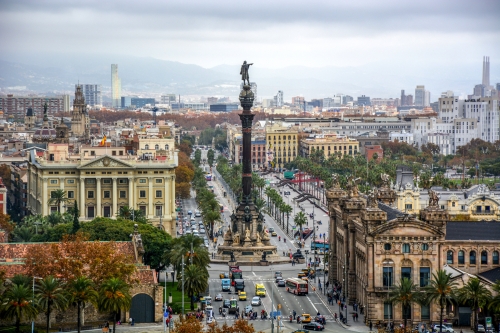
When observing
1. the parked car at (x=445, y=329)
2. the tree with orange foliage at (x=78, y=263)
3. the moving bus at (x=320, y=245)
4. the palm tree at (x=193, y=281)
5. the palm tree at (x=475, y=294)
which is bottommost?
the moving bus at (x=320, y=245)

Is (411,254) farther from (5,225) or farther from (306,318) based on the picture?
(5,225)

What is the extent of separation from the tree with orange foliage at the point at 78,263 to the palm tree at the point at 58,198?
54.8 m

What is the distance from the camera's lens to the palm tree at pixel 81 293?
81.6 meters

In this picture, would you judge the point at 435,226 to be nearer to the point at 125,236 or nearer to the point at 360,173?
the point at 125,236

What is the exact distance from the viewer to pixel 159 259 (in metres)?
112

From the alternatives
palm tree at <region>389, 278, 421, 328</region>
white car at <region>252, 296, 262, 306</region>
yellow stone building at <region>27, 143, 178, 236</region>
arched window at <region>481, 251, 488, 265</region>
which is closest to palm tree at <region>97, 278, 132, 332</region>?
white car at <region>252, 296, 262, 306</region>

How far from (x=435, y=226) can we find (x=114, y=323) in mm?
25014

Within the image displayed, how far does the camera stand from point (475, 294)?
83625 millimetres

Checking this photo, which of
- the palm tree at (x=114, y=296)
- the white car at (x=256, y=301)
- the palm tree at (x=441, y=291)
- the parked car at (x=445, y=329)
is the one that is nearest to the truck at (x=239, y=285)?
the white car at (x=256, y=301)

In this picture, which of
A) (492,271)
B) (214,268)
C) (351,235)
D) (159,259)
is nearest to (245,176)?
(214,268)

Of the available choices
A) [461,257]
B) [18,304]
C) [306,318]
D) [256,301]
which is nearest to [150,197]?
[256,301]

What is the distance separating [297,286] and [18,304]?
1267 inches

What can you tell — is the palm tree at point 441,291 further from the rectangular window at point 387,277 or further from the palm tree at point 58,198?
the palm tree at point 58,198

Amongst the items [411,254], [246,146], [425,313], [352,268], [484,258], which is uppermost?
[246,146]
